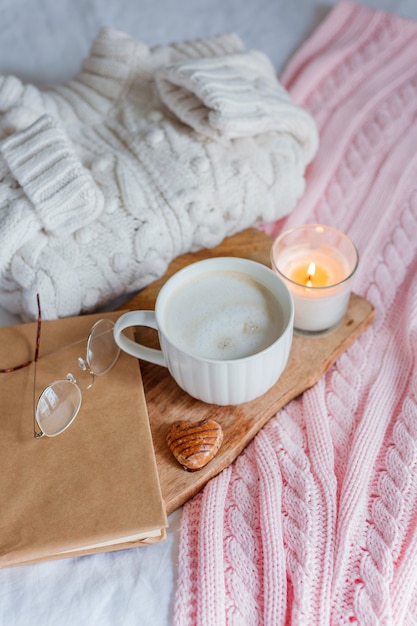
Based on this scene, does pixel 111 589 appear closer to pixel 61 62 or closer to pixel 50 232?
pixel 50 232

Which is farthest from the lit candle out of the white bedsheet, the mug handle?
the white bedsheet

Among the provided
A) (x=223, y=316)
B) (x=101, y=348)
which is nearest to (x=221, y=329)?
(x=223, y=316)

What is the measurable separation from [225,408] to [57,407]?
0.54ft

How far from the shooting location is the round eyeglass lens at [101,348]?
0.63 metres

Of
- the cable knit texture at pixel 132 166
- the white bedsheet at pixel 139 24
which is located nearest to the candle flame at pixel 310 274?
the cable knit texture at pixel 132 166

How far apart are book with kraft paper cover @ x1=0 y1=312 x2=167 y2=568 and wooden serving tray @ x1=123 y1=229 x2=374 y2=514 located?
0.09 feet

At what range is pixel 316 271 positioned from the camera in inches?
27.3

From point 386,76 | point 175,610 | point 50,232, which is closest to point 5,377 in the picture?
point 50,232

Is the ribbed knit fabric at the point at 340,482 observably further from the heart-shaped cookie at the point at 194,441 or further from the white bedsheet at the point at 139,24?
the white bedsheet at the point at 139,24

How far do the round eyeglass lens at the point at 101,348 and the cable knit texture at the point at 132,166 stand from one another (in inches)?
2.3

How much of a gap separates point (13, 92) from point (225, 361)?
43cm

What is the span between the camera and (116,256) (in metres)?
0.68

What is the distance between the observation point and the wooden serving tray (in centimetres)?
58

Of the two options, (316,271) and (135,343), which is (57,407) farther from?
(316,271)
